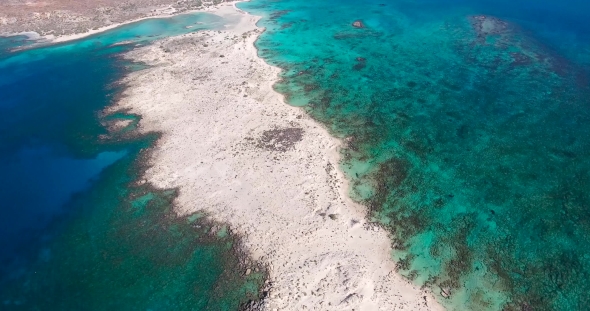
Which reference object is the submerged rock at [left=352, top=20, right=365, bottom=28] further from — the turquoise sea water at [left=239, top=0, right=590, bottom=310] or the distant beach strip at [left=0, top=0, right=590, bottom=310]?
the distant beach strip at [left=0, top=0, right=590, bottom=310]

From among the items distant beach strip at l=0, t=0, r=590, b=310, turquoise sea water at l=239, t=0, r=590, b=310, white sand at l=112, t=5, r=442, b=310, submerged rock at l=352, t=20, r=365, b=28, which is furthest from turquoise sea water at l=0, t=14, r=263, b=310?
submerged rock at l=352, t=20, r=365, b=28

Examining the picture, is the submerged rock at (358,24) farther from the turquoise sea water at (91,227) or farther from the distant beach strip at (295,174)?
the turquoise sea water at (91,227)

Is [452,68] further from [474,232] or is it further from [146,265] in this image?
[146,265]

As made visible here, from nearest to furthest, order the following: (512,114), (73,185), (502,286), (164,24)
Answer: (502,286) → (73,185) → (512,114) → (164,24)

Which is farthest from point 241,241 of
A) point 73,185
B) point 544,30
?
point 544,30

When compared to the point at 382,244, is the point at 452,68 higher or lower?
higher

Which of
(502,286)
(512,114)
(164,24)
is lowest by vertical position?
(502,286)

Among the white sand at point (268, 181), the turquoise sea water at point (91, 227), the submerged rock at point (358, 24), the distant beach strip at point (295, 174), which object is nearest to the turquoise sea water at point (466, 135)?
the distant beach strip at point (295, 174)
